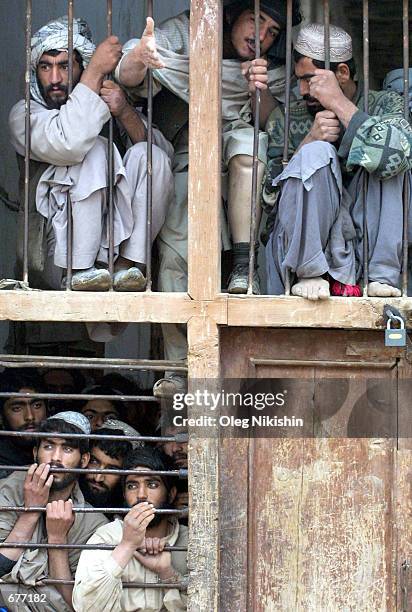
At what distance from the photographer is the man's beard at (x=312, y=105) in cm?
491

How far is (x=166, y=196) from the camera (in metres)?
4.98

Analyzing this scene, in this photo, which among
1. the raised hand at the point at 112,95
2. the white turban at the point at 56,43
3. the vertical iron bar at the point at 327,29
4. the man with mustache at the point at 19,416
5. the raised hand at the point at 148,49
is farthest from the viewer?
the man with mustache at the point at 19,416

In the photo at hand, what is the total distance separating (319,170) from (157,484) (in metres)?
1.36

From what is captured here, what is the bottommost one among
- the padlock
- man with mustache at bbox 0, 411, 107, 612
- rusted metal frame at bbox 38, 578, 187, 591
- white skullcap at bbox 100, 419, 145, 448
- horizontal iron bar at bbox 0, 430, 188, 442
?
rusted metal frame at bbox 38, 578, 187, 591

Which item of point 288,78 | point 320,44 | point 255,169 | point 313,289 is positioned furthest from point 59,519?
point 320,44

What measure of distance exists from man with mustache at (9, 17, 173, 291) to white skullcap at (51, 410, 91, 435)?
20.8 inches

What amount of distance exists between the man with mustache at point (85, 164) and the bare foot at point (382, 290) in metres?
0.88

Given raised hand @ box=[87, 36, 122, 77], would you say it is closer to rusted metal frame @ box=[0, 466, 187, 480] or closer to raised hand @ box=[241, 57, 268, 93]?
raised hand @ box=[241, 57, 268, 93]

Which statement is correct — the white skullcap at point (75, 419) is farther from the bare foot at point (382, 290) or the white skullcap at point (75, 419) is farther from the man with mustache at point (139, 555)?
the bare foot at point (382, 290)

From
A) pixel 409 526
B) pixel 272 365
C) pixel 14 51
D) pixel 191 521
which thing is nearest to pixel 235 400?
pixel 272 365

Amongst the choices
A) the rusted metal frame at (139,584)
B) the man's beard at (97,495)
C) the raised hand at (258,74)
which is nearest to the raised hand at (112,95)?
the raised hand at (258,74)

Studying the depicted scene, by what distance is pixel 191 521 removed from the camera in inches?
184

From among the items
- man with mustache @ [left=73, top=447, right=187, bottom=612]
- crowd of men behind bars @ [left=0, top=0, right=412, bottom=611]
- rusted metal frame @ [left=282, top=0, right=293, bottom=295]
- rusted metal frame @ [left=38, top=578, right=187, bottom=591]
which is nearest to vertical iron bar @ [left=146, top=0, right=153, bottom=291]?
crowd of men behind bars @ [left=0, top=0, right=412, bottom=611]

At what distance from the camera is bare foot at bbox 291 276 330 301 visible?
4648mm
